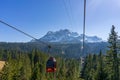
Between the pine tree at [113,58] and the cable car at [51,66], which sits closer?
the cable car at [51,66]

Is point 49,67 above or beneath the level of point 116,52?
beneath

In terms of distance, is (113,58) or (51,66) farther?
(113,58)

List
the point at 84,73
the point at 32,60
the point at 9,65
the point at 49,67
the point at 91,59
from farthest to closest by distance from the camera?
the point at 32,60 → the point at 91,59 → the point at 84,73 → the point at 9,65 → the point at 49,67

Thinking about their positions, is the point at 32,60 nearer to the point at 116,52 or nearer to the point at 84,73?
the point at 84,73

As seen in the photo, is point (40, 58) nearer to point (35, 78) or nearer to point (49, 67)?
point (35, 78)

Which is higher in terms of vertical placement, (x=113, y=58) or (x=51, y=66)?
(x=113, y=58)

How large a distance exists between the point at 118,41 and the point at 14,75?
3500 centimetres

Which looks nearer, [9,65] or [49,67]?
[49,67]

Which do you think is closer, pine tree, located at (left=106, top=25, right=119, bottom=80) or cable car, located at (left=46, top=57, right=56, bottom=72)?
cable car, located at (left=46, top=57, right=56, bottom=72)

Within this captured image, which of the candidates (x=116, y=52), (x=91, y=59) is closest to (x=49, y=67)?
(x=116, y=52)

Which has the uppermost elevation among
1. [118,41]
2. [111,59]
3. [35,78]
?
[118,41]

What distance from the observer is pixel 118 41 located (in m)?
60.4

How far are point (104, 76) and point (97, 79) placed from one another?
4.67 ft

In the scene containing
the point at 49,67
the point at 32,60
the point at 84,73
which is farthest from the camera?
the point at 32,60
